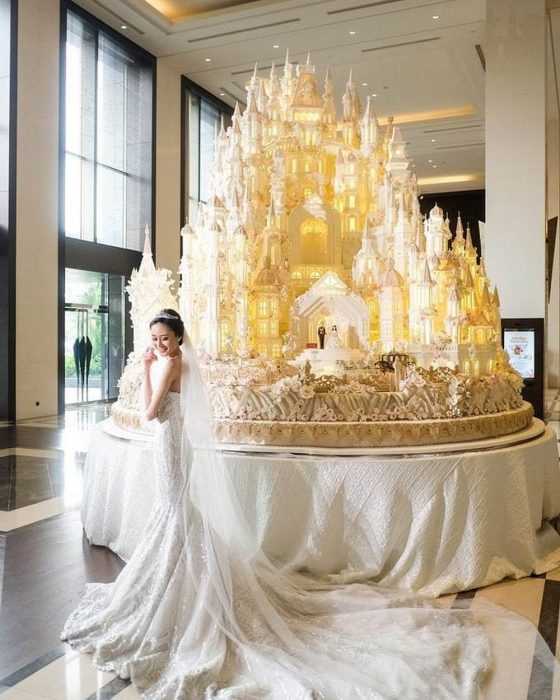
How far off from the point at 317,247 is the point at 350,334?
973 mm

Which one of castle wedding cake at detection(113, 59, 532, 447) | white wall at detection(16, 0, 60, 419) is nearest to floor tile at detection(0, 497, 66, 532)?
castle wedding cake at detection(113, 59, 532, 447)

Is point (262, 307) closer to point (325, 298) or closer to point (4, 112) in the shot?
point (325, 298)

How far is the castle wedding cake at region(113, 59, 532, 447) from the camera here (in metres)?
4.26

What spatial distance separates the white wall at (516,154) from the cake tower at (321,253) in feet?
15.2

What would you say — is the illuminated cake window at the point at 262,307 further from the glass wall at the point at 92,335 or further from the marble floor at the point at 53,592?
the glass wall at the point at 92,335

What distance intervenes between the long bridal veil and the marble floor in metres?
0.14

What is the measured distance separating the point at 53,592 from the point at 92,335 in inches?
405

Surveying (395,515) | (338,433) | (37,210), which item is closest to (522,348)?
(338,433)

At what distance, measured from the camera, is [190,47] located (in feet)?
44.6

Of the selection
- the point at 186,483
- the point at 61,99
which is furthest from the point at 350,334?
the point at 61,99

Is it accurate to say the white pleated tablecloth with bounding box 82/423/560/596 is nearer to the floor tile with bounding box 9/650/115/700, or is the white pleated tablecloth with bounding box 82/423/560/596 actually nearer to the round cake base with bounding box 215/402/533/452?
the round cake base with bounding box 215/402/533/452

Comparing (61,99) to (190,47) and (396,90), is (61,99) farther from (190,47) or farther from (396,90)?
(396,90)

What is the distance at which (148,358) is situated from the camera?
3.21 metres

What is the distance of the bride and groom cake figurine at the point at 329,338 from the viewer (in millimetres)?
5387
